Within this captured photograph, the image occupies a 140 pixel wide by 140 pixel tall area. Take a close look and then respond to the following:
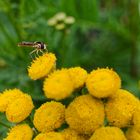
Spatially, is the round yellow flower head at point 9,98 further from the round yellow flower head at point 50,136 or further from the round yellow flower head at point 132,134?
the round yellow flower head at point 132,134

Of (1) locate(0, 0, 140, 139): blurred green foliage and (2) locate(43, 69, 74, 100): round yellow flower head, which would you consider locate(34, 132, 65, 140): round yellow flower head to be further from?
(1) locate(0, 0, 140, 139): blurred green foliage

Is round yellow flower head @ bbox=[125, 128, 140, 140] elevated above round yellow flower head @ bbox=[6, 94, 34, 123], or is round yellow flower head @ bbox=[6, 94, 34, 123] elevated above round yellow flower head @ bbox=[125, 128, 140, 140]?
round yellow flower head @ bbox=[6, 94, 34, 123]

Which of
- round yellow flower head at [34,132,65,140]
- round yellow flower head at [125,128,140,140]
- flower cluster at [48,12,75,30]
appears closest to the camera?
round yellow flower head at [34,132,65,140]

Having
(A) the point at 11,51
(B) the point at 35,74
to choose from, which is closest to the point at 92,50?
(A) the point at 11,51

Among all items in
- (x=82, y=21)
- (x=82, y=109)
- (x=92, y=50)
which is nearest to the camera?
(x=82, y=109)

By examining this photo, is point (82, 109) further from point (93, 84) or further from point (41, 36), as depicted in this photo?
point (41, 36)

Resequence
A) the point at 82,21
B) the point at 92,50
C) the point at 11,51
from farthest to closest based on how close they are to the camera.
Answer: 1. the point at 92,50
2. the point at 82,21
3. the point at 11,51

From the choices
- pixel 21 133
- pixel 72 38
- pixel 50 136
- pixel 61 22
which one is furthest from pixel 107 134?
pixel 72 38

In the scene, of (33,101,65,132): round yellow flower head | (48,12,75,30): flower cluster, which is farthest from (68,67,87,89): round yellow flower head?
(48,12,75,30): flower cluster
